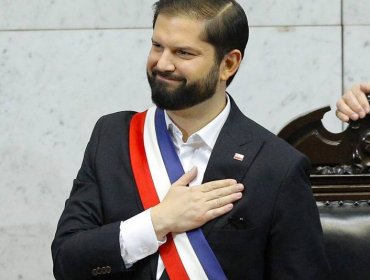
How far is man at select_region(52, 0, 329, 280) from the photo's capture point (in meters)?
1.69

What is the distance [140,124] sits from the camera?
1852 millimetres

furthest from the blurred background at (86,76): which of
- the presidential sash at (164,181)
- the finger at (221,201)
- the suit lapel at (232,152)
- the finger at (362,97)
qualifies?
the finger at (221,201)

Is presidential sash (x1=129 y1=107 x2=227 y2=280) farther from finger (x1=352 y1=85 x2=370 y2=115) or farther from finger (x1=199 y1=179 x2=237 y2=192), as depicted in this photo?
finger (x1=352 y1=85 x2=370 y2=115)

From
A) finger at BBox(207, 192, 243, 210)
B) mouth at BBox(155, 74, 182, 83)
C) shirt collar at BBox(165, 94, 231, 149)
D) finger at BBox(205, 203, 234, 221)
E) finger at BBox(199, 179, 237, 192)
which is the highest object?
mouth at BBox(155, 74, 182, 83)

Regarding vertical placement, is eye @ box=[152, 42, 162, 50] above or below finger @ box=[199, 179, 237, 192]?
above

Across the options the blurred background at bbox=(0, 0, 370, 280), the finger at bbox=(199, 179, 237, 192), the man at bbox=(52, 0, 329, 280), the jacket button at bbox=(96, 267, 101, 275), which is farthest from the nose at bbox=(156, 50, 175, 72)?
the blurred background at bbox=(0, 0, 370, 280)

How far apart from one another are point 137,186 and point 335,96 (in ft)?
3.50

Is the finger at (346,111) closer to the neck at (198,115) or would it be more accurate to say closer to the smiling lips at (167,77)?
the neck at (198,115)

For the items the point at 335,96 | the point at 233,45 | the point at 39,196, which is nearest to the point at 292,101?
the point at 335,96

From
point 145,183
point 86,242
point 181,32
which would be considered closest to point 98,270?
point 86,242

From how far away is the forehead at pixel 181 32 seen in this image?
1694mm

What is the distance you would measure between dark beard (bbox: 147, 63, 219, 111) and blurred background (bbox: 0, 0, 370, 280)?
934 millimetres

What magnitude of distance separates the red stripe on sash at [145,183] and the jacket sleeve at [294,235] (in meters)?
0.17

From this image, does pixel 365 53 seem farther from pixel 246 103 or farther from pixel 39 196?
pixel 39 196
